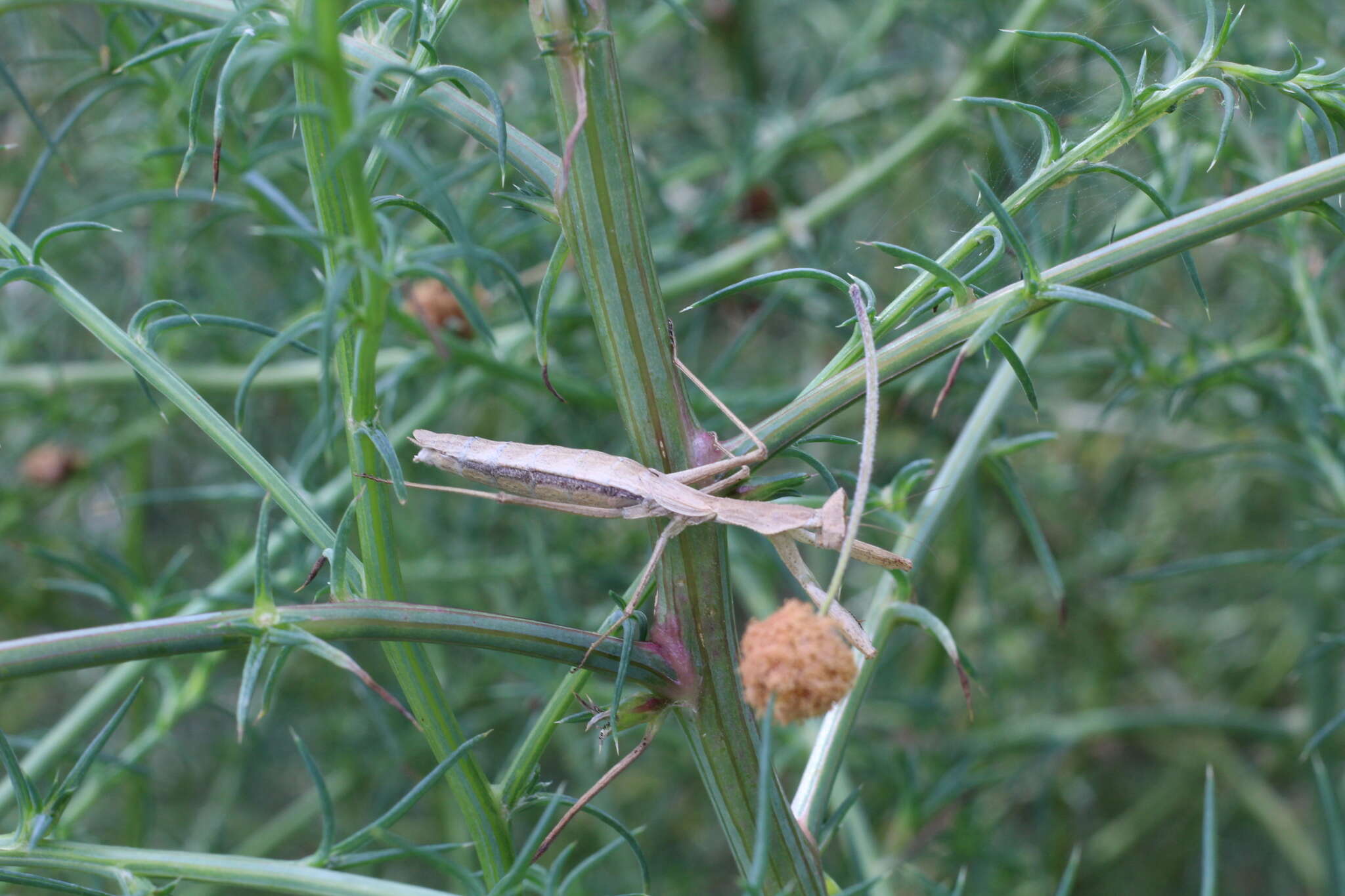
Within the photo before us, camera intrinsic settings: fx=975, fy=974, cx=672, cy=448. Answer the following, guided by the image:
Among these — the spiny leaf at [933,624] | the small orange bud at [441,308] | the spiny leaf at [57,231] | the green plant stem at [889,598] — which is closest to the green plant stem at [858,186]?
the small orange bud at [441,308]

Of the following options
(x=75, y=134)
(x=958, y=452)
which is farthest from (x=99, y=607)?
(x=958, y=452)

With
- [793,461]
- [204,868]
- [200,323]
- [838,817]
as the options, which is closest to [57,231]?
[200,323]

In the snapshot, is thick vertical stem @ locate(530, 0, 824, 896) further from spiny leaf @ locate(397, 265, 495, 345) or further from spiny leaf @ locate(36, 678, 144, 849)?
spiny leaf @ locate(36, 678, 144, 849)

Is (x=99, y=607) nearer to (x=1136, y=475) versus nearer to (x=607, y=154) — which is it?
(x=607, y=154)

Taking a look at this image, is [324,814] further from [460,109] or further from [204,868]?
[460,109]

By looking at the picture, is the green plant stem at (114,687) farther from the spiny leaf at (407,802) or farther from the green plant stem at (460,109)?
the green plant stem at (460,109)

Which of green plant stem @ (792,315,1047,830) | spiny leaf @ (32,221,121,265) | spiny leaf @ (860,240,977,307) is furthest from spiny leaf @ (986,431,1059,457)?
spiny leaf @ (32,221,121,265)
